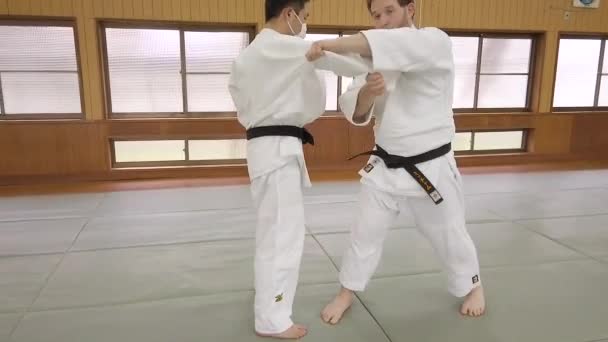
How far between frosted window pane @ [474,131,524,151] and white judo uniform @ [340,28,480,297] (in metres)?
4.98

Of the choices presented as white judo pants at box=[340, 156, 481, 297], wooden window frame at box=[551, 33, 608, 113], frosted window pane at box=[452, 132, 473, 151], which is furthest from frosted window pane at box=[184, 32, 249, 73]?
wooden window frame at box=[551, 33, 608, 113]

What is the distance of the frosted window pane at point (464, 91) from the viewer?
20.5 ft

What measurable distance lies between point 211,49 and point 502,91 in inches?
160

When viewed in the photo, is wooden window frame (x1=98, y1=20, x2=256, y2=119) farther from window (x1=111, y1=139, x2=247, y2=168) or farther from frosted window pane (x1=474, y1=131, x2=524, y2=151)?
frosted window pane (x1=474, y1=131, x2=524, y2=151)

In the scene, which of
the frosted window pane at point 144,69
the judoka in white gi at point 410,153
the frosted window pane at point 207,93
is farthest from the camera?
the frosted window pane at point 207,93

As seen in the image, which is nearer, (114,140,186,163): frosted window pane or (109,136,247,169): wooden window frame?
(109,136,247,169): wooden window frame

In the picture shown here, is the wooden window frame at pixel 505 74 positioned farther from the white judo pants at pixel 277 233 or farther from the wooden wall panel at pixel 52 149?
the white judo pants at pixel 277 233

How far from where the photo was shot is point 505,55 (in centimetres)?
638

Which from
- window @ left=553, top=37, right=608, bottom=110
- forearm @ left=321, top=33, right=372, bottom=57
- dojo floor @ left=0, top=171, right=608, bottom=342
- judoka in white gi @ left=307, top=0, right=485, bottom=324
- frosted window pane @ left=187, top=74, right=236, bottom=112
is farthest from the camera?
window @ left=553, top=37, right=608, bottom=110

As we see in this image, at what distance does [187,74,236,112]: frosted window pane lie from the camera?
5.48 meters

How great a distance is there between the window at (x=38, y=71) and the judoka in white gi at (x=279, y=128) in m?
4.18

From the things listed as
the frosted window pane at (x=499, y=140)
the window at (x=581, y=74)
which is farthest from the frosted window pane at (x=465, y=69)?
the window at (x=581, y=74)

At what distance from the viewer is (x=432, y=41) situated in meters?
1.67

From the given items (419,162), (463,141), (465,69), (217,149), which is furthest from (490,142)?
(419,162)
